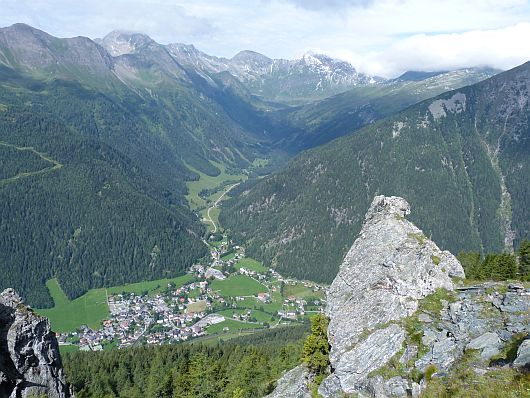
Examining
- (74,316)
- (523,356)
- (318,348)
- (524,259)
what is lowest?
(74,316)

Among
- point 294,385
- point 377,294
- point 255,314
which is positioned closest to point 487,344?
point 377,294

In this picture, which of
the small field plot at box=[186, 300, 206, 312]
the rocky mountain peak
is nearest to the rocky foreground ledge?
the rocky mountain peak

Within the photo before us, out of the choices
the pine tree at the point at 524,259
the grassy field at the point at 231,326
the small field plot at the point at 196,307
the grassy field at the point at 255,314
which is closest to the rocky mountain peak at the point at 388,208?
the pine tree at the point at 524,259

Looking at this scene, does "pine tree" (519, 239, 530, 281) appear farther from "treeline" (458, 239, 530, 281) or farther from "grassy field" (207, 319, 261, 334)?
"grassy field" (207, 319, 261, 334)

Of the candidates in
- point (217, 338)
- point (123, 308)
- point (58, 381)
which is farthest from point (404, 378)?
point (123, 308)

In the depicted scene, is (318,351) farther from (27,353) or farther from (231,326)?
(231,326)

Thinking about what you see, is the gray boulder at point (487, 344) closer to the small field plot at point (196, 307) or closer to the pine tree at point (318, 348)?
the pine tree at point (318, 348)

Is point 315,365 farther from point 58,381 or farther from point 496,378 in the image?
point 58,381
